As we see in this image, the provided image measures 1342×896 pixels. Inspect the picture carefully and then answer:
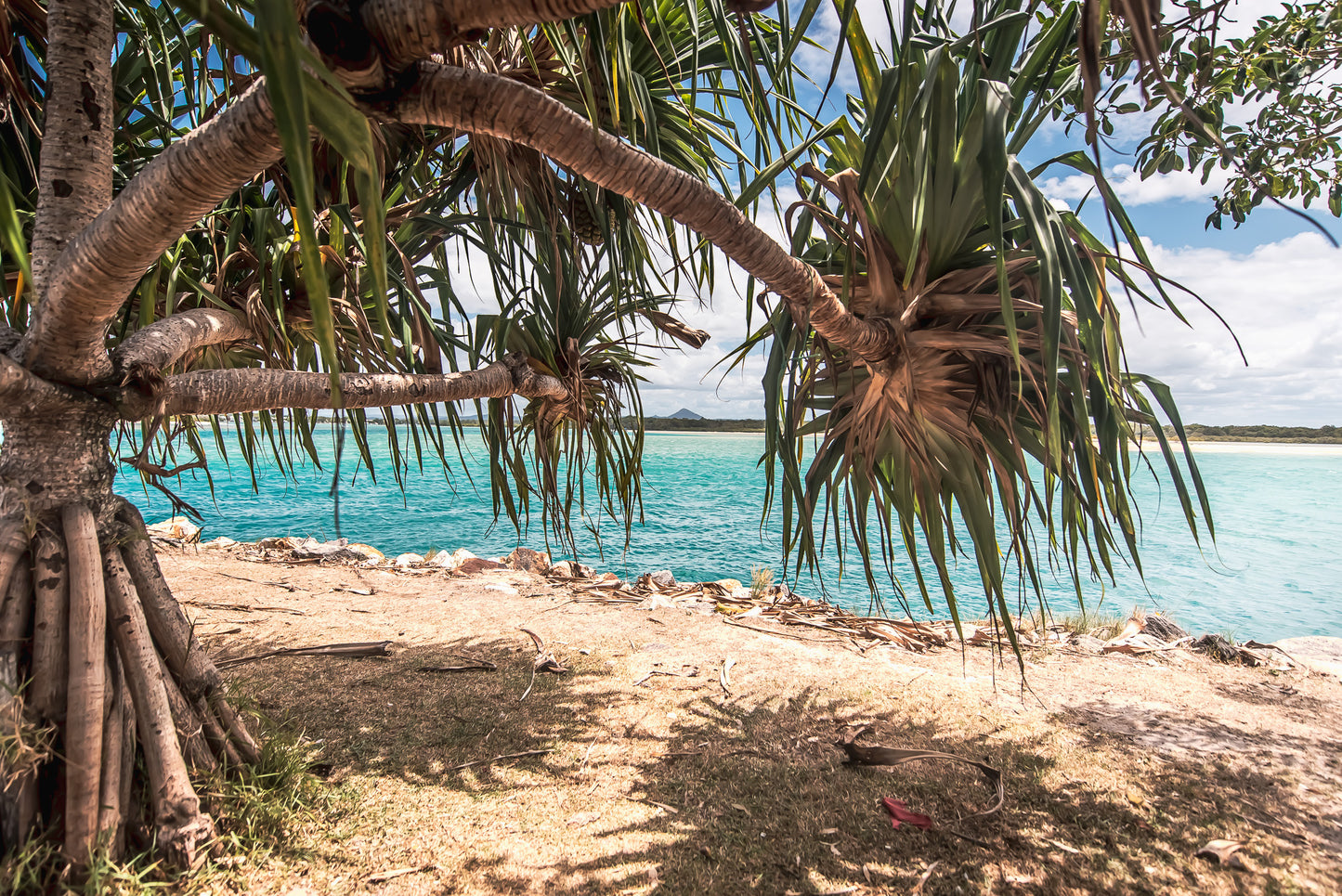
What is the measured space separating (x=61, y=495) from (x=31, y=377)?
247mm

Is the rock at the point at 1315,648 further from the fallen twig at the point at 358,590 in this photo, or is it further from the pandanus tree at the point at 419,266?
the fallen twig at the point at 358,590

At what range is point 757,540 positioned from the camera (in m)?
13.0

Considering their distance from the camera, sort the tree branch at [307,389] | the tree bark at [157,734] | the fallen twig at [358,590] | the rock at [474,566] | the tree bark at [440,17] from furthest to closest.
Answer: the rock at [474,566]
the fallen twig at [358,590]
the tree branch at [307,389]
the tree bark at [157,734]
the tree bark at [440,17]

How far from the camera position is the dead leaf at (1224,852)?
4.10ft

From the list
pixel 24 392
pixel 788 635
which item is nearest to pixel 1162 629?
pixel 788 635

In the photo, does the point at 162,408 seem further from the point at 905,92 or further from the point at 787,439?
the point at 905,92

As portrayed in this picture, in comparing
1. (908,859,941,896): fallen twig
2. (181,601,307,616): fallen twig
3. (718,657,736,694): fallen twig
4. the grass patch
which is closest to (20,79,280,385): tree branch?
the grass patch

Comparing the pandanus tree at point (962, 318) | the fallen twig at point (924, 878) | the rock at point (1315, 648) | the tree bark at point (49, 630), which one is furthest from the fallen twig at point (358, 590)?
the rock at point (1315, 648)

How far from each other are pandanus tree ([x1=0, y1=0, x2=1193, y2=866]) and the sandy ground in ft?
1.54

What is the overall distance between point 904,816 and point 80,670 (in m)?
1.67

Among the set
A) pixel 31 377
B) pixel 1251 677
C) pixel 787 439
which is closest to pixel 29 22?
pixel 31 377

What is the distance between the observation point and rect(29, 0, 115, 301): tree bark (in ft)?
3.77

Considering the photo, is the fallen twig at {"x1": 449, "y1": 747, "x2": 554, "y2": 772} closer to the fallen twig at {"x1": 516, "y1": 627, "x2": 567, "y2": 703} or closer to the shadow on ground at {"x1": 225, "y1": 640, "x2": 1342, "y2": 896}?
the shadow on ground at {"x1": 225, "y1": 640, "x2": 1342, "y2": 896}

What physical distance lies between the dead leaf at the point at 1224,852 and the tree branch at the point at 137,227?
2161 mm
